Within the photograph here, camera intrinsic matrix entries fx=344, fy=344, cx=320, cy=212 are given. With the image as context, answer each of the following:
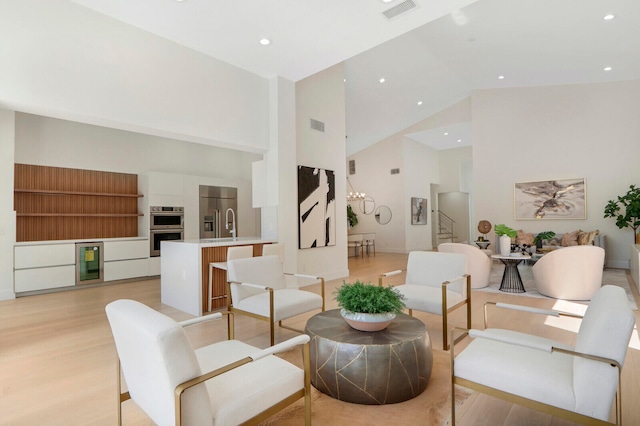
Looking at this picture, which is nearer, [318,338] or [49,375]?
[318,338]

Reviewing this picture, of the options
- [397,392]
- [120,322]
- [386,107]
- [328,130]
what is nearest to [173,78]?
[328,130]

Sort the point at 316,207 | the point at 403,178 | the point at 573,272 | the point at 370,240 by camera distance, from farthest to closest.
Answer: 1. the point at 370,240
2. the point at 403,178
3. the point at 316,207
4. the point at 573,272

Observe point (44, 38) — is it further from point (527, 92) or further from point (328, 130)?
point (527, 92)

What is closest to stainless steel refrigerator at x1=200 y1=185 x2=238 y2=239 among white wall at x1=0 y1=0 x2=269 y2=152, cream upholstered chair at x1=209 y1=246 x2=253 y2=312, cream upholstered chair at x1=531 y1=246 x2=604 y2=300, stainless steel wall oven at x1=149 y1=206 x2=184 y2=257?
stainless steel wall oven at x1=149 y1=206 x2=184 y2=257

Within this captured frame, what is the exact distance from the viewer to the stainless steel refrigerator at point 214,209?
8.18m

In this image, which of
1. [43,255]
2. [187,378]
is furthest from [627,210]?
[43,255]

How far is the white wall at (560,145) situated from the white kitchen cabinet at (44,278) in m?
9.80

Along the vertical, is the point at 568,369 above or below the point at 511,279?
above

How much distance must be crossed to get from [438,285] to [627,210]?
21.6 ft

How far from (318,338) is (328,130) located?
530 cm

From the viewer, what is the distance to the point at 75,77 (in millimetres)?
3961

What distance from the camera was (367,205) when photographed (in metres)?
13.3

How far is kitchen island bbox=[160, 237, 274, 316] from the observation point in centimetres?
468

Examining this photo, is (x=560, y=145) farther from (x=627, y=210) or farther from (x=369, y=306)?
(x=369, y=306)
